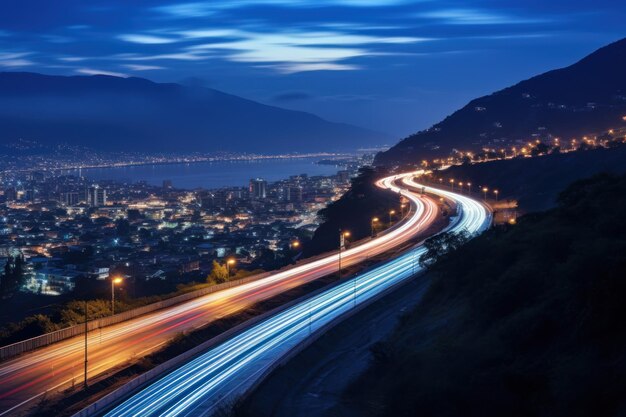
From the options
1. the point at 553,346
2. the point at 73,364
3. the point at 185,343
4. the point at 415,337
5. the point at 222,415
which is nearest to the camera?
the point at 553,346

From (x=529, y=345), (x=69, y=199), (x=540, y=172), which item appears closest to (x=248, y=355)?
(x=529, y=345)

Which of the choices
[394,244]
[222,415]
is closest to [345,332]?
[222,415]

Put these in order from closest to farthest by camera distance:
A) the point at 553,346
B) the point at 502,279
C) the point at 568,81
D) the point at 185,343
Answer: the point at 553,346 < the point at 502,279 < the point at 185,343 < the point at 568,81

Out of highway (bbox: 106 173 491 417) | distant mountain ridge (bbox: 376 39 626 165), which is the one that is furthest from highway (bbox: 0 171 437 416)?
distant mountain ridge (bbox: 376 39 626 165)

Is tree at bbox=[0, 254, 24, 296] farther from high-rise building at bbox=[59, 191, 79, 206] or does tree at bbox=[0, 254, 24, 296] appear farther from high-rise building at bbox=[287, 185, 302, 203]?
high-rise building at bbox=[59, 191, 79, 206]

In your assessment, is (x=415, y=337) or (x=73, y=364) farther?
(x=73, y=364)

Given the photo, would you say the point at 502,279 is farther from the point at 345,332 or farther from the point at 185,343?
the point at 185,343
